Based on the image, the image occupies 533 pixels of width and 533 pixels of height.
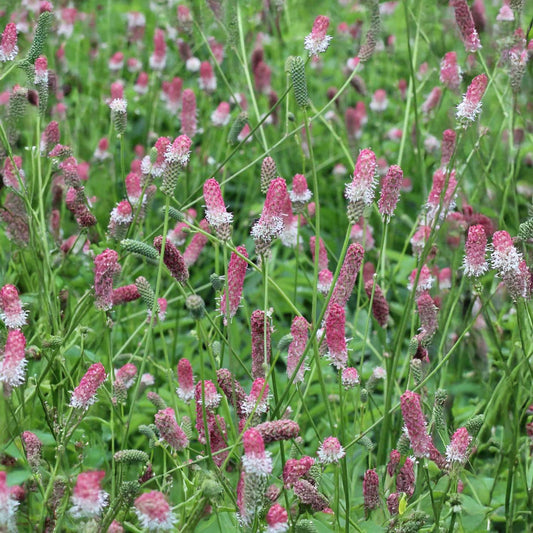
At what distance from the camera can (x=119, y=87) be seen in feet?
9.48

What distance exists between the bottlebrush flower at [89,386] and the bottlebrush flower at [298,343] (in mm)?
329

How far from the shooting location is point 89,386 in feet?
5.17

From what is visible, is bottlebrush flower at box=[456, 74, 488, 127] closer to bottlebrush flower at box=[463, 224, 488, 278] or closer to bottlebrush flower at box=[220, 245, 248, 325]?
bottlebrush flower at box=[463, 224, 488, 278]

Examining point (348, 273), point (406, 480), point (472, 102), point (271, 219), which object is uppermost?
point (472, 102)

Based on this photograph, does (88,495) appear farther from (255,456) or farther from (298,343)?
(298,343)

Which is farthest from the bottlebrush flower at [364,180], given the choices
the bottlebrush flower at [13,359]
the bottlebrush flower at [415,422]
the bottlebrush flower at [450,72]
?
the bottlebrush flower at [450,72]

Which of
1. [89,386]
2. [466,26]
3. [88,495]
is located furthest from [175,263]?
[466,26]

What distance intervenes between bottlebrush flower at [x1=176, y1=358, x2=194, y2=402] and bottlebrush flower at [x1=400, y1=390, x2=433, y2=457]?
1.44ft

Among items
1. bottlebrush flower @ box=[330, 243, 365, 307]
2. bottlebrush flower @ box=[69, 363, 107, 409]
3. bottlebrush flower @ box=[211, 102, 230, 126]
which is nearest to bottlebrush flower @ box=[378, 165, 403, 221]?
bottlebrush flower @ box=[330, 243, 365, 307]

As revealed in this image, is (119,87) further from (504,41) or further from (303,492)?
(303,492)

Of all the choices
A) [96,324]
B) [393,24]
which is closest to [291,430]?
[96,324]

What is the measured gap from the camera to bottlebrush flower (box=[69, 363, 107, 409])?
1.57 meters

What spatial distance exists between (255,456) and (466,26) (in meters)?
1.37

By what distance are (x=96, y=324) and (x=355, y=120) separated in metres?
1.43
